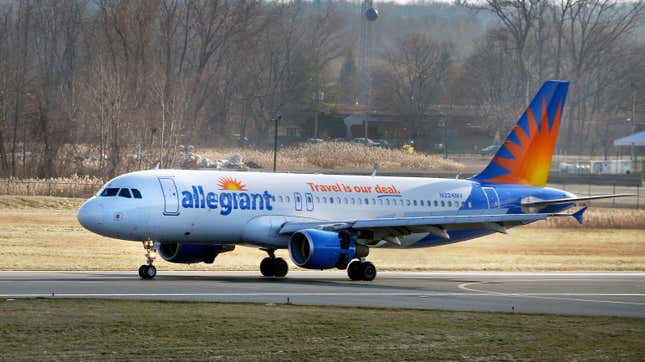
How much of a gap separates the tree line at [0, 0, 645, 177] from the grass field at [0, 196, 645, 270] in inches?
1317

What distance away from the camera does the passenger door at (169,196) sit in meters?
36.3

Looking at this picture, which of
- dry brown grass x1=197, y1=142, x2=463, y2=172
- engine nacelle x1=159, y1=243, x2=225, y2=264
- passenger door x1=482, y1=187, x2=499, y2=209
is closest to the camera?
engine nacelle x1=159, y1=243, x2=225, y2=264

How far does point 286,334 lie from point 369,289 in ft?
40.5

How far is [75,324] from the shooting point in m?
22.5

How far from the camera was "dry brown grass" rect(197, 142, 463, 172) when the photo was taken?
94500 millimetres

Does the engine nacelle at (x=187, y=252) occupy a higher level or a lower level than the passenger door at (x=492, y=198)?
lower

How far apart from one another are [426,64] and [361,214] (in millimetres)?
116545

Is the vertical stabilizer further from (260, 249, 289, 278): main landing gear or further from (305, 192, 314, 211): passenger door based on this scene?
(260, 249, 289, 278): main landing gear

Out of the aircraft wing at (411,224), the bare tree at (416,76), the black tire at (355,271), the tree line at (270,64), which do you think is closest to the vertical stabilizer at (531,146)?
the aircraft wing at (411,224)

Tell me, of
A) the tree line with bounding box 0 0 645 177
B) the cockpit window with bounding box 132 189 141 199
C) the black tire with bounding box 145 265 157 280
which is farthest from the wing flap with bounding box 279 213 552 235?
the tree line with bounding box 0 0 645 177

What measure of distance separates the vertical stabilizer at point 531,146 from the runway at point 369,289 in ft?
15.4

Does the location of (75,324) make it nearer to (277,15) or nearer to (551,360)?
(551,360)

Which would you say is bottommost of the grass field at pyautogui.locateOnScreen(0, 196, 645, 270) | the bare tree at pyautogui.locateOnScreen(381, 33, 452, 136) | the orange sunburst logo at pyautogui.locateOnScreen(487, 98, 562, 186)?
the grass field at pyautogui.locateOnScreen(0, 196, 645, 270)

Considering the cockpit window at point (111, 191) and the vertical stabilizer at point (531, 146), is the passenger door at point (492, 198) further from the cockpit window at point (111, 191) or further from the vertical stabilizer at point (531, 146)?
the cockpit window at point (111, 191)
